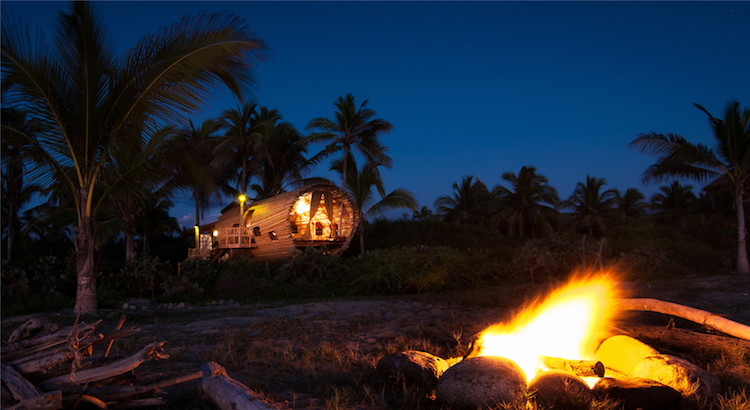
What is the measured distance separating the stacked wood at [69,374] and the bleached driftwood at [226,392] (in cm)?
41

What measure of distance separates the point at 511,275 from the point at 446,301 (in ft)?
20.1

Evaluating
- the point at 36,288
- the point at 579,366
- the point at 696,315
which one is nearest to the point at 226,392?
the point at 579,366

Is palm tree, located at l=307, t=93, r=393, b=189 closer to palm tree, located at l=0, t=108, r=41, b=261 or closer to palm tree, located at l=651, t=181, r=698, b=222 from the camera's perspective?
palm tree, located at l=0, t=108, r=41, b=261

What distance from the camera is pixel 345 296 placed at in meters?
14.9

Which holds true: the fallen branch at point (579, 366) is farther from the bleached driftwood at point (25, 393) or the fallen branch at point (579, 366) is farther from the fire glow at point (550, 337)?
the bleached driftwood at point (25, 393)

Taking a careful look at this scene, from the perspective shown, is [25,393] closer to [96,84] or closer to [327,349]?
[327,349]

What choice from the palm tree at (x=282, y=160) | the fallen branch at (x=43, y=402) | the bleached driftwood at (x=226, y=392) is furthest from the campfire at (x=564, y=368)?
the palm tree at (x=282, y=160)

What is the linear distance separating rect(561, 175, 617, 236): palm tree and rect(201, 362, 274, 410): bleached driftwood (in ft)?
108

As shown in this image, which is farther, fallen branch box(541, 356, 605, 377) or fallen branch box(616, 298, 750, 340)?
fallen branch box(616, 298, 750, 340)

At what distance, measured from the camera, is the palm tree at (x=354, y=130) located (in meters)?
26.4

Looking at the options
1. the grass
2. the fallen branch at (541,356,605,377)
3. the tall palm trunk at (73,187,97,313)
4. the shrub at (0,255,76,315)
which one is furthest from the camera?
the shrub at (0,255,76,315)

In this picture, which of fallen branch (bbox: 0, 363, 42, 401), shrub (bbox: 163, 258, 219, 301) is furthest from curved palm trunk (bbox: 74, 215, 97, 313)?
fallen branch (bbox: 0, 363, 42, 401)

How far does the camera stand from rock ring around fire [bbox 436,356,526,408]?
415 cm

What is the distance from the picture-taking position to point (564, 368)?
4969 millimetres
